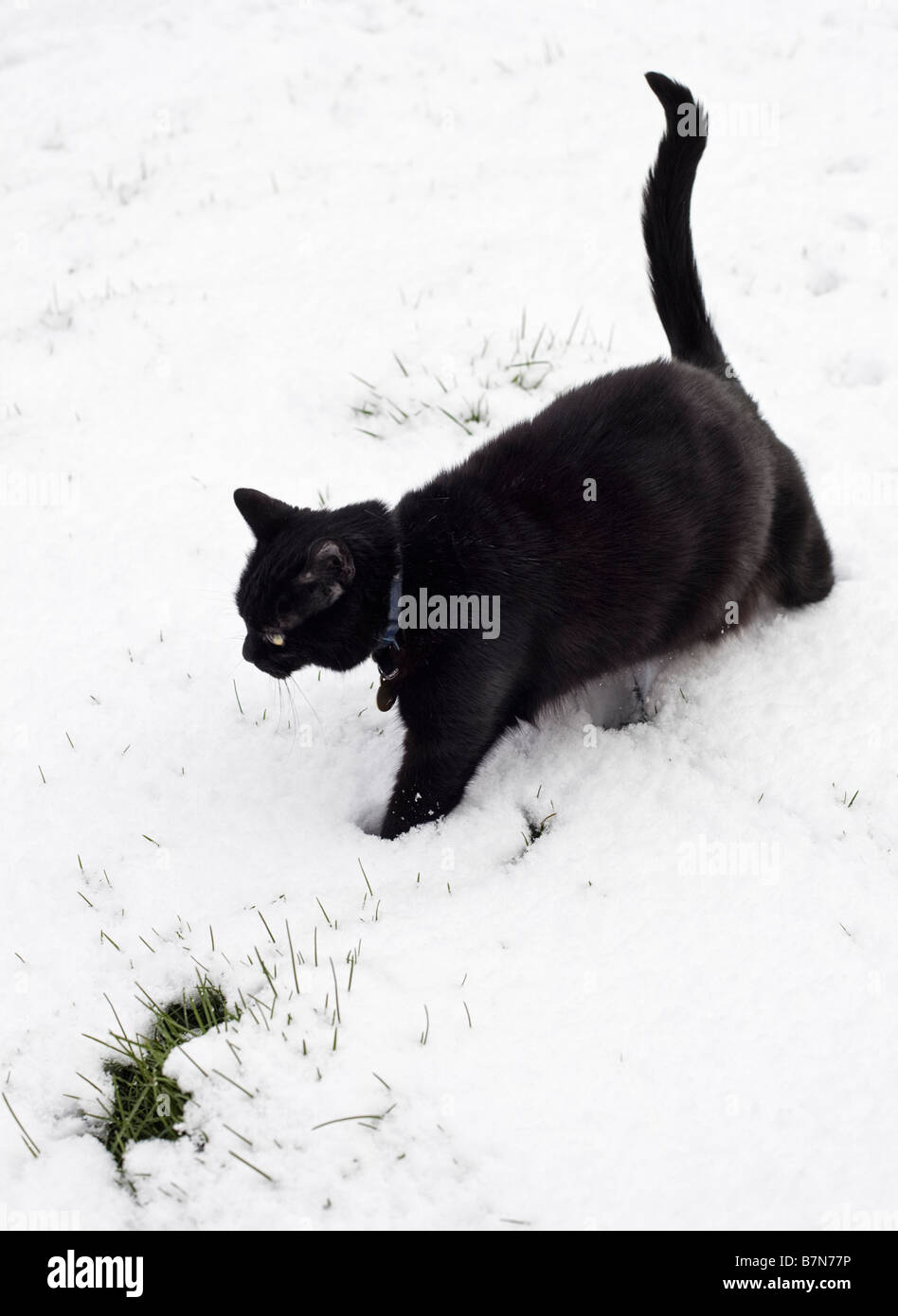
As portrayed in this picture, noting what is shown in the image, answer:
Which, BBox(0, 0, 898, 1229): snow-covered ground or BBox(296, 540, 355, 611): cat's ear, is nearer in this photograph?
BBox(0, 0, 898, 1229): snow-covered ground

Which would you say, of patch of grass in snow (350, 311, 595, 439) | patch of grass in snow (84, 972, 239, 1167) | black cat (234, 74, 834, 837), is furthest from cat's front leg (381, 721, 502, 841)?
patch of grass in snow (350, 311, 595, 439)

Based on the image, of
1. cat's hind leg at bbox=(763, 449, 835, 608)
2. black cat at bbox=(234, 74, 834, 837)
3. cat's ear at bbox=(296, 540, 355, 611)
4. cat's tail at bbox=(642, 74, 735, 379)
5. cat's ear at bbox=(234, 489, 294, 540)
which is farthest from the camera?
cat's hind leg at bbox=(763, 449, 835, 608)

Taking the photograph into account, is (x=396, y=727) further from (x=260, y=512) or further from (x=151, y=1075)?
(x=151, y=1075)

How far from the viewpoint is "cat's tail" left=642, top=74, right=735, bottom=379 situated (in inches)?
100

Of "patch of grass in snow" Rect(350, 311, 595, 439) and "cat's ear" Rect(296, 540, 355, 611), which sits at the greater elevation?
→ "cat's ear" Rect(296, 540, 355, 611)

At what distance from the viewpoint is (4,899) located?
7.57 ft

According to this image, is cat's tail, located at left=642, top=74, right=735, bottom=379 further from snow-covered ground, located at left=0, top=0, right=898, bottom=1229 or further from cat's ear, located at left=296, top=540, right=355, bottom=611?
cat's ear, located at left=296, top=540, right=355, bottom=611

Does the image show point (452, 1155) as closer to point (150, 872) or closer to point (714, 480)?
point (150, 872)

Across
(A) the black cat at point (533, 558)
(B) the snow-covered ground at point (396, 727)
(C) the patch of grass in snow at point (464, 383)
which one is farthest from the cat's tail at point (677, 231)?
(C) the patch of grass in snow at point (464, 383)

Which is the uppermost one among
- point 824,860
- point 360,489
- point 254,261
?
point 254,261

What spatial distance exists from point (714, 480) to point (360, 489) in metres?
1.36

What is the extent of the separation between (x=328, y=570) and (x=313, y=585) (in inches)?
2.4

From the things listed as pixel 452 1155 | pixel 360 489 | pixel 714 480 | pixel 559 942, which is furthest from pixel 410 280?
pixel 452 1155

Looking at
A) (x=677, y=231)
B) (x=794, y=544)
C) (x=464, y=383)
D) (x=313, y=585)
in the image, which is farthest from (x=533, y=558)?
(x=464, y=383)
